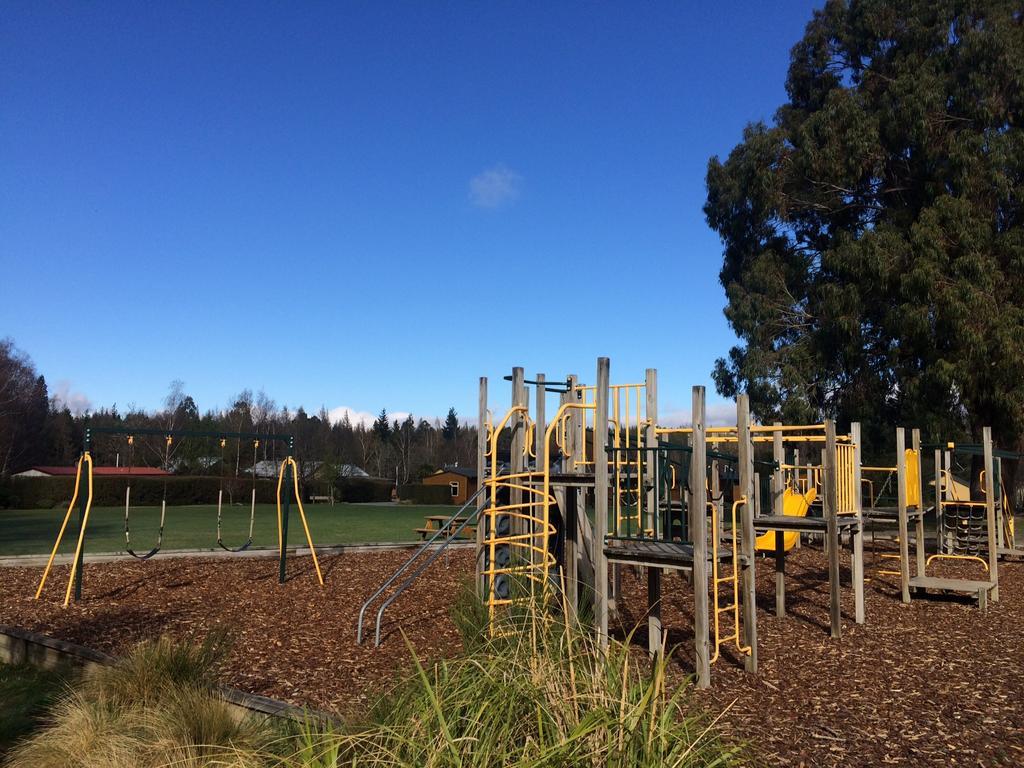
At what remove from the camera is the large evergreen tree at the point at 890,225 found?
20219mm

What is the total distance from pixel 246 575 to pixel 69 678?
5.00 meters

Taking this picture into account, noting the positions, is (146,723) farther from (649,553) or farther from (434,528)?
(434,528)

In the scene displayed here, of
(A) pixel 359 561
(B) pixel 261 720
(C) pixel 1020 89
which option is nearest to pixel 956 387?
(C) pixel 1020 89

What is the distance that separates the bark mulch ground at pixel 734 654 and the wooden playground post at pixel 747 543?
0.80ft

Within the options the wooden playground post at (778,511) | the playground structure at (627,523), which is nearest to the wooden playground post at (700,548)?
the playground structure at (627,523)

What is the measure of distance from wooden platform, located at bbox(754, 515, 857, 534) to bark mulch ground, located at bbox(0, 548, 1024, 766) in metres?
1.07

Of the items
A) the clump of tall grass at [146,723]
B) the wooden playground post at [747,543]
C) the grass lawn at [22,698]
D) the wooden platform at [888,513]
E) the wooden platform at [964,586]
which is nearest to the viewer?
the clump of tall grass at [146,723]

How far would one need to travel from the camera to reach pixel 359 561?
44.0 ft

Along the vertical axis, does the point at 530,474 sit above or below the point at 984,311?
below

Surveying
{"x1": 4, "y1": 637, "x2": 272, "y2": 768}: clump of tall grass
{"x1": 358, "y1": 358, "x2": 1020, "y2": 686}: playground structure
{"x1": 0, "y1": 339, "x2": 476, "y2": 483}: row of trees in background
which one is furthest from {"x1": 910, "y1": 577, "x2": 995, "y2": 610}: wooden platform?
{"x1": 0, "y1": 339, "x2": 476, "y2": 483}: row of trees in background

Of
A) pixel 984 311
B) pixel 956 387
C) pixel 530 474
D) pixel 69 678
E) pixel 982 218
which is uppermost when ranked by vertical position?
pixel 982 218

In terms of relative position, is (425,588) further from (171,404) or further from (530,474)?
(171,404)

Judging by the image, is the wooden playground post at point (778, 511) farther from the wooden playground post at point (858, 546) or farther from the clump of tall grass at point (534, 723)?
the clump of tall grass at point (534, 723)

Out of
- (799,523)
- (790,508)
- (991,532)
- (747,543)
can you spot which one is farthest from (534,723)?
(790,508)
